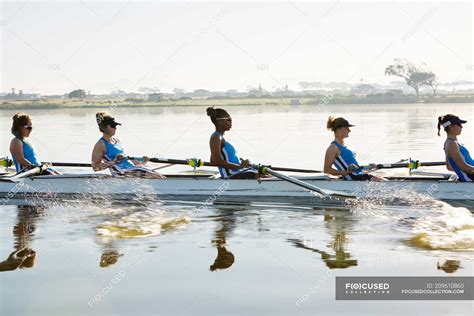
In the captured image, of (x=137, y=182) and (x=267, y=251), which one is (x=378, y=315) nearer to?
(x=267, y=251)

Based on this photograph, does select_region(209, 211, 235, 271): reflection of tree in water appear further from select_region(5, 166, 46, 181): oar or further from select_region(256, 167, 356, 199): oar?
select_region(5, 166, 46, 181): oar

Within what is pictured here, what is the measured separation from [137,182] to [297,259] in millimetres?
6441

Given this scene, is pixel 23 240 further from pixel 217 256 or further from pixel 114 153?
pixel 114 153

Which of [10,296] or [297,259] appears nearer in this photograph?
[10,296]

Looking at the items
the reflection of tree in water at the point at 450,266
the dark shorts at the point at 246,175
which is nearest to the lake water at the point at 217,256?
the reflection of tree in water at the point at 450,266

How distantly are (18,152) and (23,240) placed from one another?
472 centimetres

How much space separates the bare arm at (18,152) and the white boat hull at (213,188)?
44 cm

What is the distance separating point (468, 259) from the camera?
968 cm

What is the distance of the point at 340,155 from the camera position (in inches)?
563

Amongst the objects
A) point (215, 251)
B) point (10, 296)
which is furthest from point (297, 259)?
point (10, 296)

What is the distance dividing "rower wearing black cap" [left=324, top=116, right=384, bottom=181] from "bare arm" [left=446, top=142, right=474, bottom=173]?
155 centimetres

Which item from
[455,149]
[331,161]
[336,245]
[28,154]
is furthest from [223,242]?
[28,154]

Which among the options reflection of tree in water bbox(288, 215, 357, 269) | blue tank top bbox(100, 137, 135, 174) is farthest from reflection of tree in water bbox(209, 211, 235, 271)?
blue tank top bbox(100, 137, 135, 174)

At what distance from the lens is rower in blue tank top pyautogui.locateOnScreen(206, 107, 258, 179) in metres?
14.5
